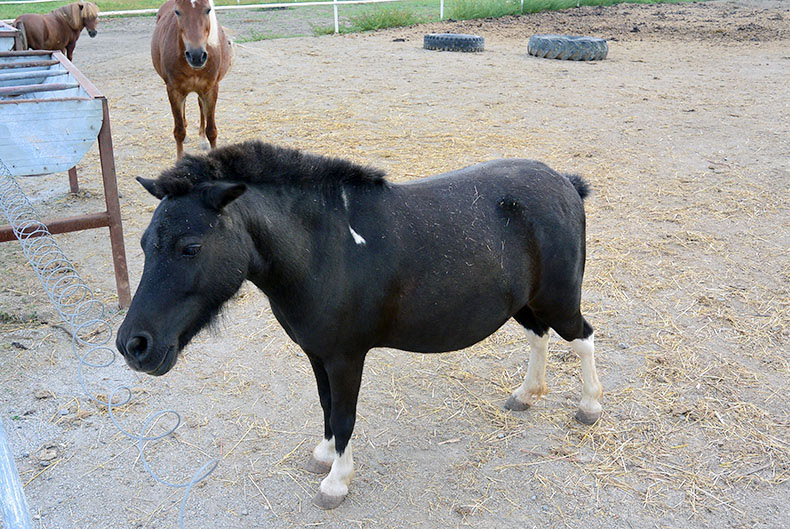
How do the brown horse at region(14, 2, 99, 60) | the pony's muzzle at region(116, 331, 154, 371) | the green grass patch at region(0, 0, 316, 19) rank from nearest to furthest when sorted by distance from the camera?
the pony's muzzle at region(116, 331, 154, 371) < the brown horse at region(14, 2, 99, 60) < the green grass patch at region(0, 0, 316, 19)

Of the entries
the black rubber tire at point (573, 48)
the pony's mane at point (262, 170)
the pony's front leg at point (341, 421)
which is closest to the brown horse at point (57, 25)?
the black rubber tire at point (573, 48)

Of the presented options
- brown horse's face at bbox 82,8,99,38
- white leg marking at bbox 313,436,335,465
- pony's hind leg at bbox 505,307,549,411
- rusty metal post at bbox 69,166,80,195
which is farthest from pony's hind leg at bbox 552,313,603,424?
brown horse's face at bbox 82,8,99,38

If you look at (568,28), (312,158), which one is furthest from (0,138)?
(568,28)

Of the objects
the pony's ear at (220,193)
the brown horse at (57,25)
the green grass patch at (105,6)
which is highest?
the green grass patch at (105,6)

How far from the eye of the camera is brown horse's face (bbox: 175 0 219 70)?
670cm

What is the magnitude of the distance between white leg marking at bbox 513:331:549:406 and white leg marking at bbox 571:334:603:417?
170 mm

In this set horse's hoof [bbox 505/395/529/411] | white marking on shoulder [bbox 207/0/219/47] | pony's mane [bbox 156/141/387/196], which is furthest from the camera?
white marking on shoulder [bbox 207/0/219/47]

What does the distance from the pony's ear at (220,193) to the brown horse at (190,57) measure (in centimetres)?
523

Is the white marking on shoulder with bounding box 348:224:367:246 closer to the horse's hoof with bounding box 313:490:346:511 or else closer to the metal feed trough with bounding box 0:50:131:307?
the horse's hoof with bounding box 313:490:346:511

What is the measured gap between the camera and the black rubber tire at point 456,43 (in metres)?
13.9

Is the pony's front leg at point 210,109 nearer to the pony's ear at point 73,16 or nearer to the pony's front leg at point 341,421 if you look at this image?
the pony's front leg at point 341,421

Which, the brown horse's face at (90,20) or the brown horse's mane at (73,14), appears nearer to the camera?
the brown horse's mane at (73,14)

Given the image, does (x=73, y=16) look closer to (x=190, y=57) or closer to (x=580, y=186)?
(x=190, y=57)

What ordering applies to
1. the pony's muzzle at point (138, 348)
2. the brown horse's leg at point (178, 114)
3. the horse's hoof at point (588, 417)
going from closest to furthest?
the pony's muzzle at point (138, 348), the horse's hoof at point (588, 417), the brown horse's leg at point (178, 114)
